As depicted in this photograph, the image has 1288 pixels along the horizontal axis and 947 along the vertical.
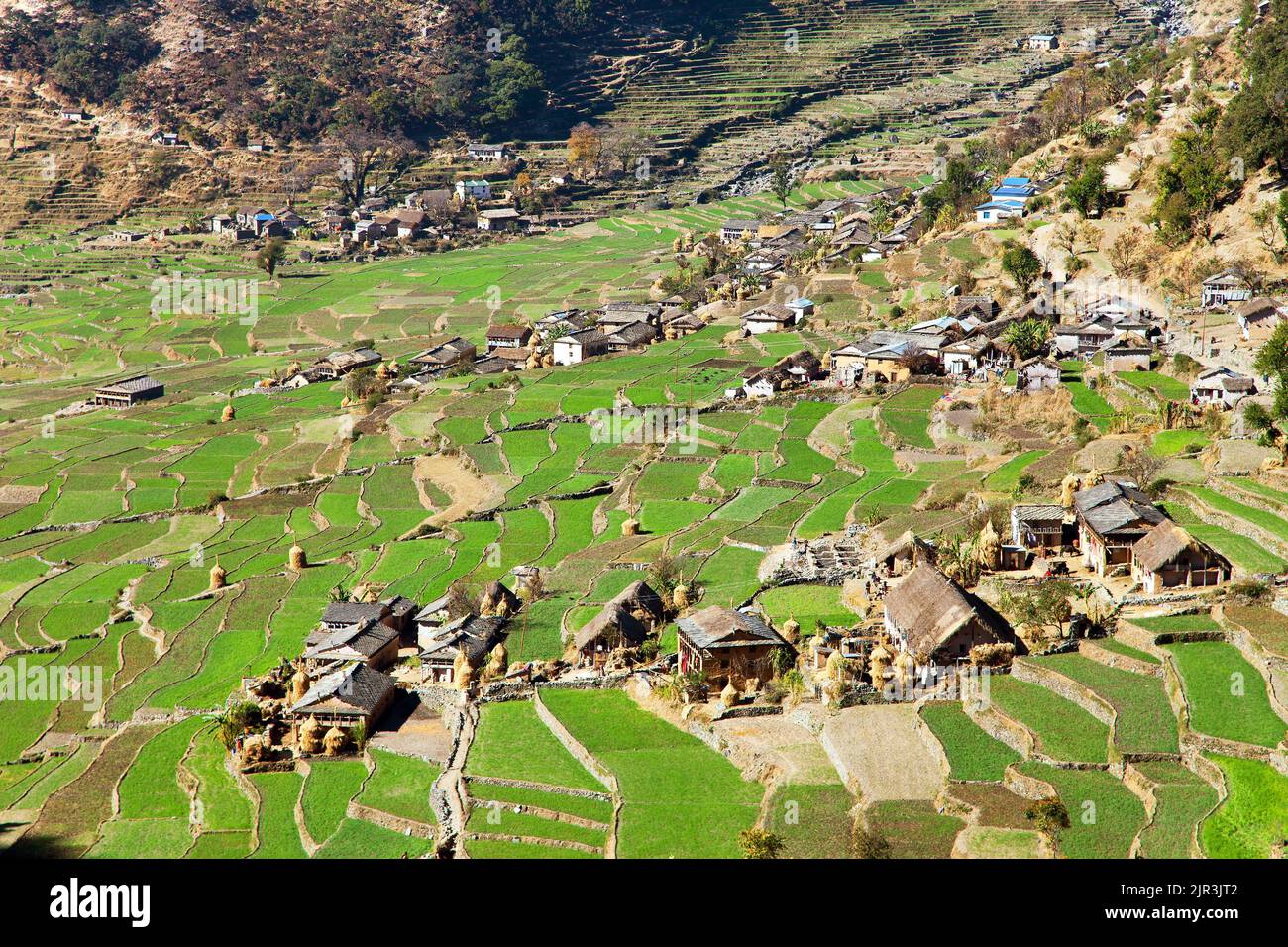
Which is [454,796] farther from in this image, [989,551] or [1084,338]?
[1084,338]

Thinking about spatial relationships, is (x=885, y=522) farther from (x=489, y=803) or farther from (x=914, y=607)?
(x=489, y=803)

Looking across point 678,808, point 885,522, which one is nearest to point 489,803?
point 678,808

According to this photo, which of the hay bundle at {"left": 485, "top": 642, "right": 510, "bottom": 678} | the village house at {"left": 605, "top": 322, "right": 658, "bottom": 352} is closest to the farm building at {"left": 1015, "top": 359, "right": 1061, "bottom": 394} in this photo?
the hay bundle at {"left": 485, "top": 642, "right": 510, "bottom": 678}

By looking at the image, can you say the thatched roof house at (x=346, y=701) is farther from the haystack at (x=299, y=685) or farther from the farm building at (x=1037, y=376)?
the farm building at (x=1037, y=376)

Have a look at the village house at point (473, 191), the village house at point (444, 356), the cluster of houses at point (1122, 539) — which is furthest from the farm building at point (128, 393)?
the cluster of houses at point (1122, 539)

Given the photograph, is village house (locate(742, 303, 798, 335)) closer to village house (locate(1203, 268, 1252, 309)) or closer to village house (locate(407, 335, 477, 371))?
village house (locate(407, 335, 477, 371))

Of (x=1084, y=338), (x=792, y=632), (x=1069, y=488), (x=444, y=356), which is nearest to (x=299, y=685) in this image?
(x=792, y=632)
